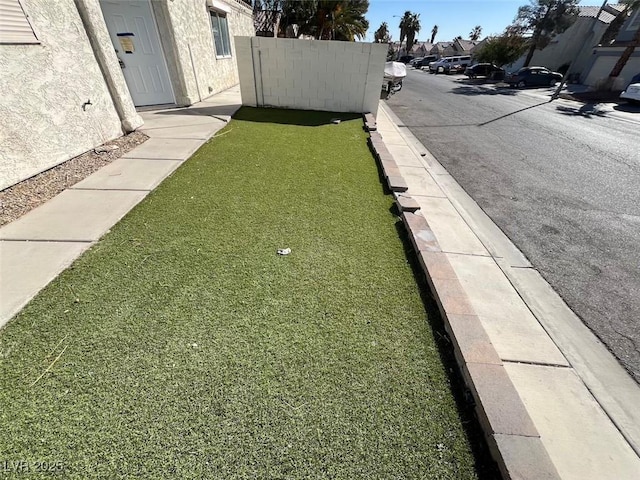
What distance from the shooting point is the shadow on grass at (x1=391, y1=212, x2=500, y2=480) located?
1463mm

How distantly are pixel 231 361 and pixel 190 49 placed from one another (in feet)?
31.4

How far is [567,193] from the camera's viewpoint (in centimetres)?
480

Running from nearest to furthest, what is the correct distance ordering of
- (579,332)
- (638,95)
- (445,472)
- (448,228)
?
1. (445,472)
2. (579,332)
3. (448,228)
4. (638,95)

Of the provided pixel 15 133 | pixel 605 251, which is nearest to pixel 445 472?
pixel 605 251

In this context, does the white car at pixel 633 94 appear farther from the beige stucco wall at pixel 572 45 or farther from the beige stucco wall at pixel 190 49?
the beige stucco wall at pixel 190 49

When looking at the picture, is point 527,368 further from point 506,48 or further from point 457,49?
point 457,49

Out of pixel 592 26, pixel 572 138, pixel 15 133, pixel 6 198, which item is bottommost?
pixel 572 138

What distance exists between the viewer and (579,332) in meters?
2.38

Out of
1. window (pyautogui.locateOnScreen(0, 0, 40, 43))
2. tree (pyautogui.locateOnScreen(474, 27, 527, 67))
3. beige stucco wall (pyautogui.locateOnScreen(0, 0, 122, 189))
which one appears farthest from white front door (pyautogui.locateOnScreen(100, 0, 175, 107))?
tree (pyautogui.locateOnScreen(474, 27, 527, 67))

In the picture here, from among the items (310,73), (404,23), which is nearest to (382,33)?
(404,23)

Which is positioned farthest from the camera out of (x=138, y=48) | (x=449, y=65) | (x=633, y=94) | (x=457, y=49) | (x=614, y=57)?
(x=457, y=49)

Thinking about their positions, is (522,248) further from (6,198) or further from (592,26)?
(592,26)

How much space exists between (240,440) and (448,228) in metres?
3.29

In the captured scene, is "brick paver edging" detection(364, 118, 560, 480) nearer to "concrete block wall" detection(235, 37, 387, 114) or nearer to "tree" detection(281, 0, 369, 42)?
"concrete block wall" detection(235, 37, 387, 114)
